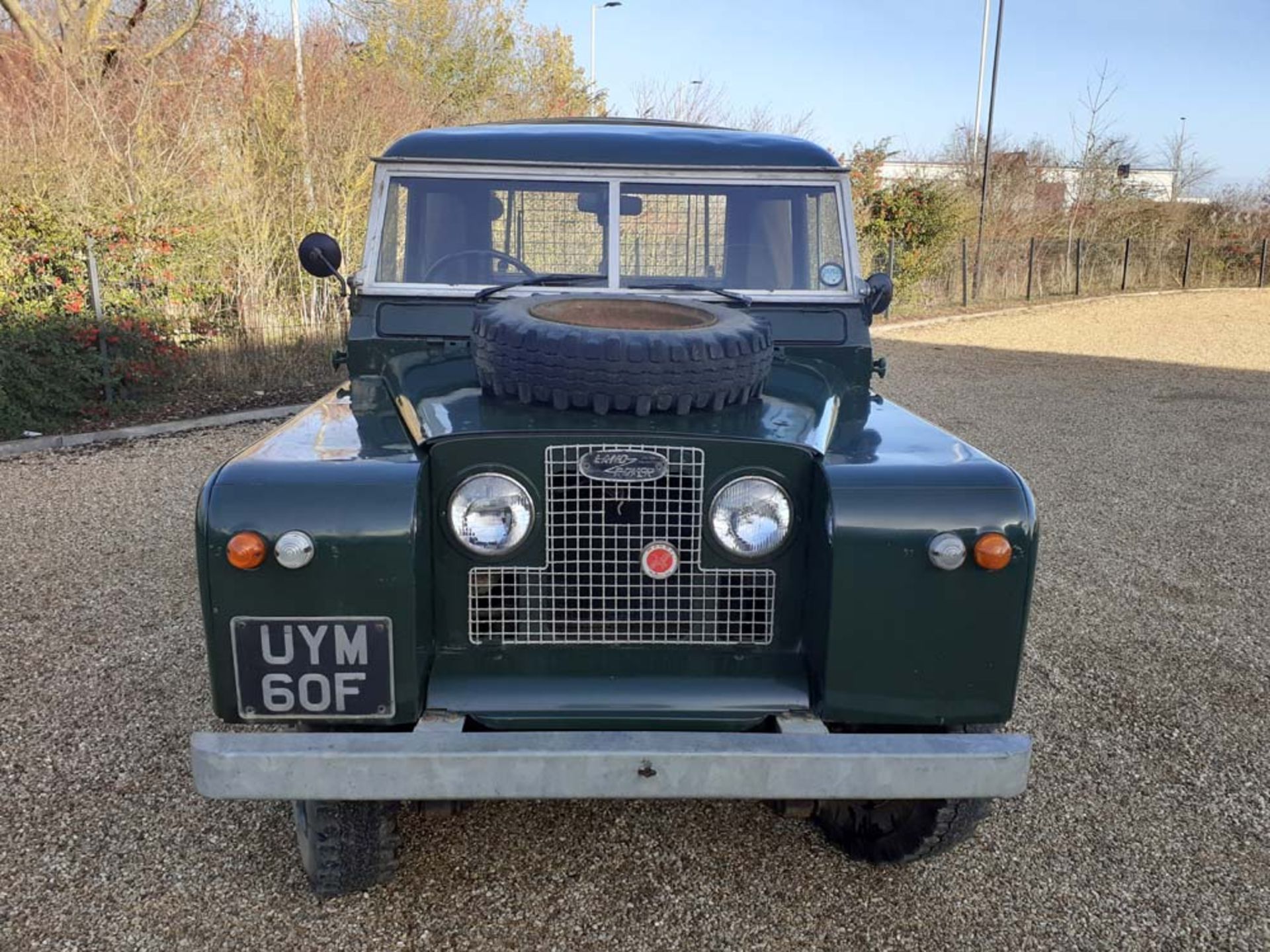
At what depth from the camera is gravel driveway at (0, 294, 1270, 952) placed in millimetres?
2668

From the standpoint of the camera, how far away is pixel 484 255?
3723 mm

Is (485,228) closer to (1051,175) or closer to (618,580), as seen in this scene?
(618,580)

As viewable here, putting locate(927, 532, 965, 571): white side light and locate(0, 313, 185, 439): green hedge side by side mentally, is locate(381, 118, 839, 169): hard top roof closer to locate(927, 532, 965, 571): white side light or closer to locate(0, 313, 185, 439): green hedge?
locate(927, 532, 965, 571): white side light

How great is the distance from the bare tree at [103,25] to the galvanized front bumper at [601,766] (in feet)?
45.4

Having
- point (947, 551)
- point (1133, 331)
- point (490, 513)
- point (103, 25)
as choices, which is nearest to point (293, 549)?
point (490, 513)

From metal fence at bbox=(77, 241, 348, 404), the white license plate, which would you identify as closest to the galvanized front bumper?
the white license plate

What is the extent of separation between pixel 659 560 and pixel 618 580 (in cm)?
11

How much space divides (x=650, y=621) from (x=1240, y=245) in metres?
29.9

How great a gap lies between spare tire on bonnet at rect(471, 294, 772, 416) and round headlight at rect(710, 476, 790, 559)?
11.1 inches

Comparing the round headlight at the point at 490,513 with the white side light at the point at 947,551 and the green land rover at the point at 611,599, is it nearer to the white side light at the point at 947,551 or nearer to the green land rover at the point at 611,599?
the green land rover at the point at 611,599

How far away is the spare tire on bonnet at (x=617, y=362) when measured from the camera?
8.30ft

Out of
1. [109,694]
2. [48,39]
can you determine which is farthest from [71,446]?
[48,39]

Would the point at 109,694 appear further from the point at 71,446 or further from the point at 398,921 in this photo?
the point at 71,446

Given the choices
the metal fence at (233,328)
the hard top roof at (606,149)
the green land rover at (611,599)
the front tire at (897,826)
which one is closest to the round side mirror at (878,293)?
the hard top roof at (606,149)
